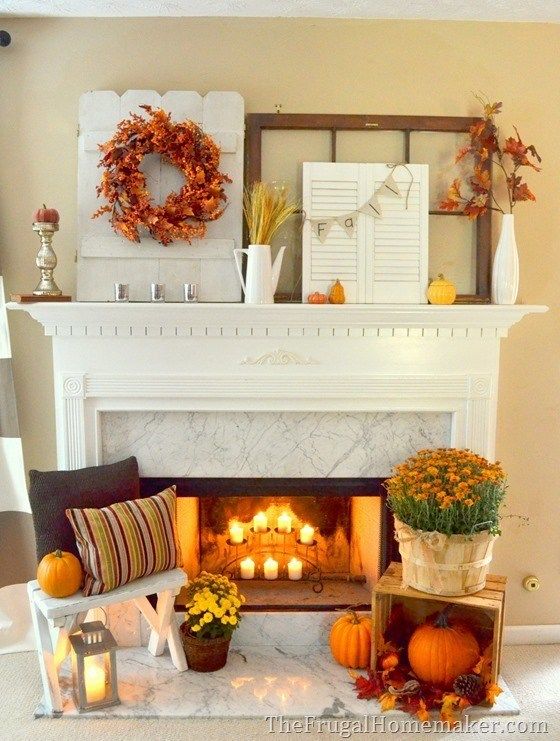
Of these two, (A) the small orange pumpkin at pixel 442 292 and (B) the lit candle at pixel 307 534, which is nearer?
(A) the small orange pumpkin at pixel 442 292

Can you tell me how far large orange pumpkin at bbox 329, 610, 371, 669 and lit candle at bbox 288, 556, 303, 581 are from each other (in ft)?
1.26

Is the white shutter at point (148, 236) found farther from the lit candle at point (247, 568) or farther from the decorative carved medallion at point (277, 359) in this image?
the lit candle at point (247, 568)

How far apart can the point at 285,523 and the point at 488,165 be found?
5.67 ft

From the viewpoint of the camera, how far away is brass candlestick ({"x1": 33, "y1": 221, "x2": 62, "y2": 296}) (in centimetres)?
271

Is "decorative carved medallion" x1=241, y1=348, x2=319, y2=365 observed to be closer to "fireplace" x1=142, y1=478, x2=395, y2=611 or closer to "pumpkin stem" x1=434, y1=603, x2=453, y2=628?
"fireplace" x1=142, y1=478, x2=395, y2=611

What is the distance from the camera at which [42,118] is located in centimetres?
287

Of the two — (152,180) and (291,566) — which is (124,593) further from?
(152,180)

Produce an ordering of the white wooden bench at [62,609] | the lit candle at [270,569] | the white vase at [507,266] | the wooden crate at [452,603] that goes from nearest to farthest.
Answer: the white wooden bench at [62,609] → the wooden crate at [452,603] → the white vase at [507,266] → the lit candle at [270,569]

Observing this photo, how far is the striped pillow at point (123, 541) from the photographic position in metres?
2.58

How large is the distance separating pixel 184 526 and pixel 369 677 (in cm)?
98

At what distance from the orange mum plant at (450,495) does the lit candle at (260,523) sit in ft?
2.48

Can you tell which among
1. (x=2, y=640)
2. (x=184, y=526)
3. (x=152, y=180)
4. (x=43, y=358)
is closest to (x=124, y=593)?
(x=184, y=526)

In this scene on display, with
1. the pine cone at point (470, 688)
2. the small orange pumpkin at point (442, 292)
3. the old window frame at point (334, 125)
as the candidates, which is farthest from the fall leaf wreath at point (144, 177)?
the pine cone at point (470, 688)

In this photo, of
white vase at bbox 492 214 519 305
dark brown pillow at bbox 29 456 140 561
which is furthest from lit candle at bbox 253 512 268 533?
white vase at bbox 492 214 519 305
